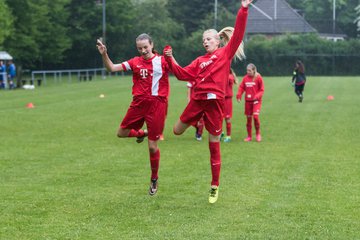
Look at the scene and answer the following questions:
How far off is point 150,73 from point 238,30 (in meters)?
1.40

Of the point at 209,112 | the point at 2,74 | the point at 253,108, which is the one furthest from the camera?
the point at 2,74

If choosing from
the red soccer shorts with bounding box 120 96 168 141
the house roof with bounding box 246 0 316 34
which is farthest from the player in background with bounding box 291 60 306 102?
the house roof with bounding box 246 0 316 34

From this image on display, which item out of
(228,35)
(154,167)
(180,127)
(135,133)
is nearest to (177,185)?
(154,167)

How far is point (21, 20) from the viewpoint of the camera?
54656 millimetres

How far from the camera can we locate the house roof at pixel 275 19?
274ft

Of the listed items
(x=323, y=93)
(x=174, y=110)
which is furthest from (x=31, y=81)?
(x=174, y=110)

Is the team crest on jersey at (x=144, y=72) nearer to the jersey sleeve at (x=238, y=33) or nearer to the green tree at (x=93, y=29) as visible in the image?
the jersey sleeve at (x=238, y=33)

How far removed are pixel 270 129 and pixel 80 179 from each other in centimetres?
884

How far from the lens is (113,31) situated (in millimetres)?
67000

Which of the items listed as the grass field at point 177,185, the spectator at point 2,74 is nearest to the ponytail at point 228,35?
the grass field at point 177,185

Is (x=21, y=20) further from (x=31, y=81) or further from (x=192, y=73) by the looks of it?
(x=192, y=73)

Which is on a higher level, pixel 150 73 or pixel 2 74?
pixel 150 73

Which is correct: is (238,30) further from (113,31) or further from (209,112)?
(113,31)

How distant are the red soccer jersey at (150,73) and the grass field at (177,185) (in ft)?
4.52
